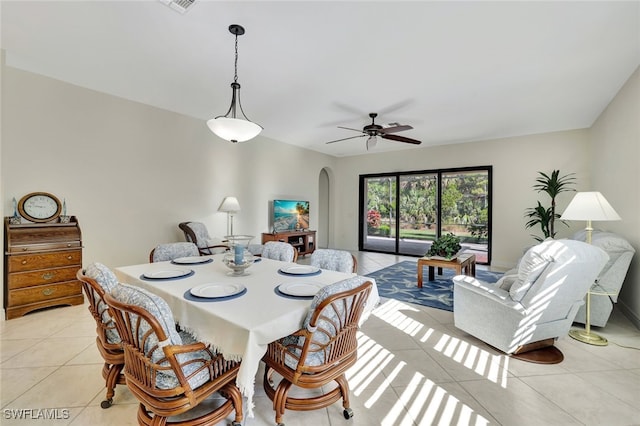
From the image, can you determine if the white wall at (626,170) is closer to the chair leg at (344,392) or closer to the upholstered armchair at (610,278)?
the upholstered armchair at (610,278)

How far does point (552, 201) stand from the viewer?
16.5ft

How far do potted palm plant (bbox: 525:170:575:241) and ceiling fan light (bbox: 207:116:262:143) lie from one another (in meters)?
5.16

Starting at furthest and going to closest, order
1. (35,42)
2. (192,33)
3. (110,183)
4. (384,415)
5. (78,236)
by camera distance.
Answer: (110,183), (78,236), (35,42), (192,33), (384,415)

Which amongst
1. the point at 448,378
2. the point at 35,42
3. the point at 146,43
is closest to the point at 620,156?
the point at 448,378

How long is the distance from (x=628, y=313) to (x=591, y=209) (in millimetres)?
1583

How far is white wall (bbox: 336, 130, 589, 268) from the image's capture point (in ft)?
17.7

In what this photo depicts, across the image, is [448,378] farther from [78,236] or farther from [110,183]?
[110,183]

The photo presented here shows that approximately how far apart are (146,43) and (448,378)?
13.1 feet

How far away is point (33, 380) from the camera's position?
6.61 ft

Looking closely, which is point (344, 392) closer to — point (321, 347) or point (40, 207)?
point (321, 347)

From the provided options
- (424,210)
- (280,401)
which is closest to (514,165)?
(424,210)

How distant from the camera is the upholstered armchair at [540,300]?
7.22ft

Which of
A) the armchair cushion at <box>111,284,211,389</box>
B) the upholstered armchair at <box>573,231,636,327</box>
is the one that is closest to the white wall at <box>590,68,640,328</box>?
the upholstered armchair at <box>573,231,636,327</box>

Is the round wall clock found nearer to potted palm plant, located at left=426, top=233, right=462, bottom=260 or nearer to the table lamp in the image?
the table lamp
